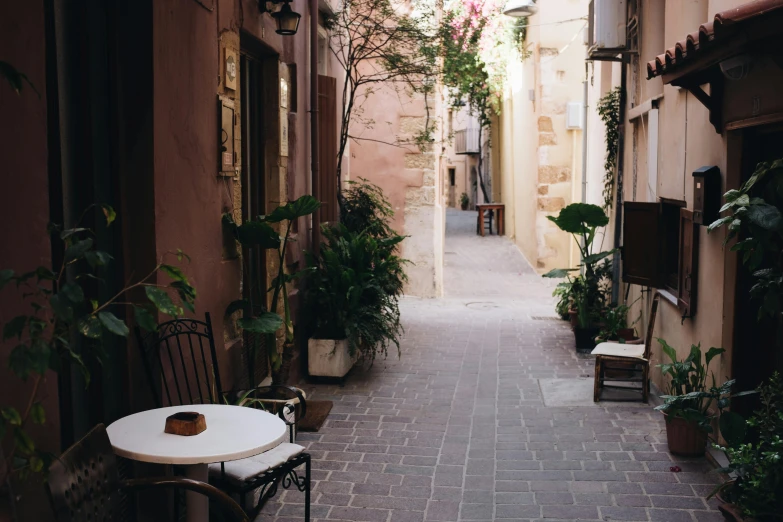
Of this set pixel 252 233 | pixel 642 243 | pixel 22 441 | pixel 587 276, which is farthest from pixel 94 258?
pixel 587 276

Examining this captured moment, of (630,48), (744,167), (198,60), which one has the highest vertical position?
(630,48)

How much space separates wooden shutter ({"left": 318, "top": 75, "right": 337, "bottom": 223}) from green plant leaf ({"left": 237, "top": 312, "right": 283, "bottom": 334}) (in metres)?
3.92

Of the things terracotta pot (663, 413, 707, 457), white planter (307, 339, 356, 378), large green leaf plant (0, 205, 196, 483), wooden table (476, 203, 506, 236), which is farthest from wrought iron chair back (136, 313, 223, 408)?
wooden table (476, 203, 506, 236)

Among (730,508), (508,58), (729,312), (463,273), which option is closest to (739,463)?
(730,508)

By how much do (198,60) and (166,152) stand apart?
0.79m

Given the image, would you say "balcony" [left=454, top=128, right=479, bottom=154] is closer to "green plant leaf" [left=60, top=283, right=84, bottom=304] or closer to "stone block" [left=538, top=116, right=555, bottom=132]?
"stone block" [left=538, top=116, right=555, bottom=132]

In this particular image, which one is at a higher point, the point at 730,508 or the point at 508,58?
the point at 508,58

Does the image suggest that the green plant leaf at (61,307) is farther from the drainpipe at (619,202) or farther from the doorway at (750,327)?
the drainpipe at (619,202)

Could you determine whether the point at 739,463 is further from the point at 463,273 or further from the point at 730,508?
the point at 463,273

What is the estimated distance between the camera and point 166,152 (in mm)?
4262

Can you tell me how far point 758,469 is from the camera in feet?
12.8

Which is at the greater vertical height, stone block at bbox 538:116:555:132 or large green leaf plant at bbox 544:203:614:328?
stone block at bbox 538:116:555:132

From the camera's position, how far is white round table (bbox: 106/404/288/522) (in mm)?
3223

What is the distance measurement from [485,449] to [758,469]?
2.37 m
